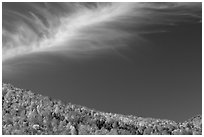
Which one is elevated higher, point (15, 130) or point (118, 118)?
point (118, 118)

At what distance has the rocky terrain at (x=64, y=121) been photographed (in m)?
124

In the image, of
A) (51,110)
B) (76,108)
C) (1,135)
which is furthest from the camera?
(76,108)

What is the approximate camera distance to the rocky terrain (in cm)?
12356

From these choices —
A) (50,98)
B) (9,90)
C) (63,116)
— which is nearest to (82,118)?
(63,116)

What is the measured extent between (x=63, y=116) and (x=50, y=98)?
1867 cm

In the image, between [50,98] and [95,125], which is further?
[50,98]

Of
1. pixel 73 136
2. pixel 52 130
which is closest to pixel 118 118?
pixel 52 130

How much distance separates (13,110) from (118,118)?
3540 cm

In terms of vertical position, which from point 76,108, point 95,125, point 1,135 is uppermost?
point 76,108

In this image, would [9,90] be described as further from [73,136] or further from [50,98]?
[73,136]

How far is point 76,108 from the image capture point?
155 meters

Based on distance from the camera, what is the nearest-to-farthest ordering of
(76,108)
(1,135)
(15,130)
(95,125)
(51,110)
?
(1,135)
(15,130)
(95,125)
(51,110)
(76,108)

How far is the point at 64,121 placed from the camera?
446 ft

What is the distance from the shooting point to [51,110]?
474ft
